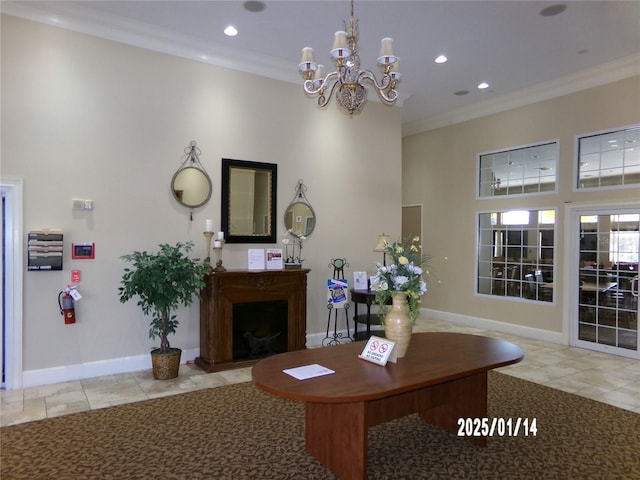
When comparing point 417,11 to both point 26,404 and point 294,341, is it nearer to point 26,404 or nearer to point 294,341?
point 294,341

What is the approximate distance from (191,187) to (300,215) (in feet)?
4.74

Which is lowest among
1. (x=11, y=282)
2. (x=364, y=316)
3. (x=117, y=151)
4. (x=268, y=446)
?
(x=268, y=446)

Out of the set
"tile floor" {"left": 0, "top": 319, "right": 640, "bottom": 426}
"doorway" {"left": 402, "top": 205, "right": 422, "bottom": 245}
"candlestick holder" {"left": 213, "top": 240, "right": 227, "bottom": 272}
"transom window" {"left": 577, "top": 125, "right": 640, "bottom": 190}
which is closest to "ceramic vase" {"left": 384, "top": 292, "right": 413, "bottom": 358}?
"tile floor" {"left": 0, "top": 319, "right": 640, "bottom": 426}

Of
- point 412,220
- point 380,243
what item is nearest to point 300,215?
point 380,243

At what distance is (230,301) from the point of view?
455 cm

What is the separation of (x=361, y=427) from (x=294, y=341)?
2.78 m

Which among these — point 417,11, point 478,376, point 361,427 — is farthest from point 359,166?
point 361,427

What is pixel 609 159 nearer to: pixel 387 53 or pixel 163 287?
pixel 387 53

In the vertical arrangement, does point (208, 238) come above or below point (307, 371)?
above

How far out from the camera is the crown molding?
5262 mm

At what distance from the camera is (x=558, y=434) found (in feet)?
10.2

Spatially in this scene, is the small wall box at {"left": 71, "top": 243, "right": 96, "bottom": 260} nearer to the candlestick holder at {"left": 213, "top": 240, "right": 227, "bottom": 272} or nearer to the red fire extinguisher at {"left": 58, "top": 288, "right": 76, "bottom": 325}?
the red fire extinguisher at {"left": 58, "top": 288, "right": 76, "bottom": 325}
